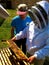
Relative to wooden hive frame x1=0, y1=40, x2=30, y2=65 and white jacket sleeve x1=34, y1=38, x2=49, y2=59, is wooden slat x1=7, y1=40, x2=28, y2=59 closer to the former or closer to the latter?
wooden hive frame x1=0, y1=40, x2=30, y2=65

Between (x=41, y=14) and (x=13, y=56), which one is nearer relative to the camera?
(x=41, y=14)

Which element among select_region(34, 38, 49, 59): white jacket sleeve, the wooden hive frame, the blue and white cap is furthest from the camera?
the wooden hive frame

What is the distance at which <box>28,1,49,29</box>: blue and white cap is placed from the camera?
4.94 meters

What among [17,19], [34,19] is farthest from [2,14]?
[17,19]

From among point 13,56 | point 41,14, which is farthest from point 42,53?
point 13,56

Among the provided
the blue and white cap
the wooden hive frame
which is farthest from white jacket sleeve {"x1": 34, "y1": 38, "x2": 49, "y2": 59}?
the blue and white cap

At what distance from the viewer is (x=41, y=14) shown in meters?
5.02

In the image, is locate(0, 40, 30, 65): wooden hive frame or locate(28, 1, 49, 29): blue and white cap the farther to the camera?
locate(0, 40, 30, 65): wooden hive frame

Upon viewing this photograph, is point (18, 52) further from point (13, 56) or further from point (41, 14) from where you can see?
point (41, 14)

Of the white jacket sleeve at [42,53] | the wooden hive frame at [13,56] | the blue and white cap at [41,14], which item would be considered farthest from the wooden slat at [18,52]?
the blue and white cap at [41,14]

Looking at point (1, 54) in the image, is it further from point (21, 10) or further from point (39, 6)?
point (39, 6)

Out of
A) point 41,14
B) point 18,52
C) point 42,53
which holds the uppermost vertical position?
point 41,14

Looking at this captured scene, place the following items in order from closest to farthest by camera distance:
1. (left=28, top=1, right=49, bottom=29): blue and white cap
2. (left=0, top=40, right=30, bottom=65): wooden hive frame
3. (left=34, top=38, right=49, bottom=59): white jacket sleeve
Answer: (left=34, top=38, right=49, bottom=59): white jacket sleeve → (left=28, top=1, right=49, bottom=29): blue and white cap → (left=0, top=40, right=30, bottom=65): wooden hive frame

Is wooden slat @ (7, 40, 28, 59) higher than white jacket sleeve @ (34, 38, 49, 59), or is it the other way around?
white jacket sleeve @ (34, 38, 49, 59)
